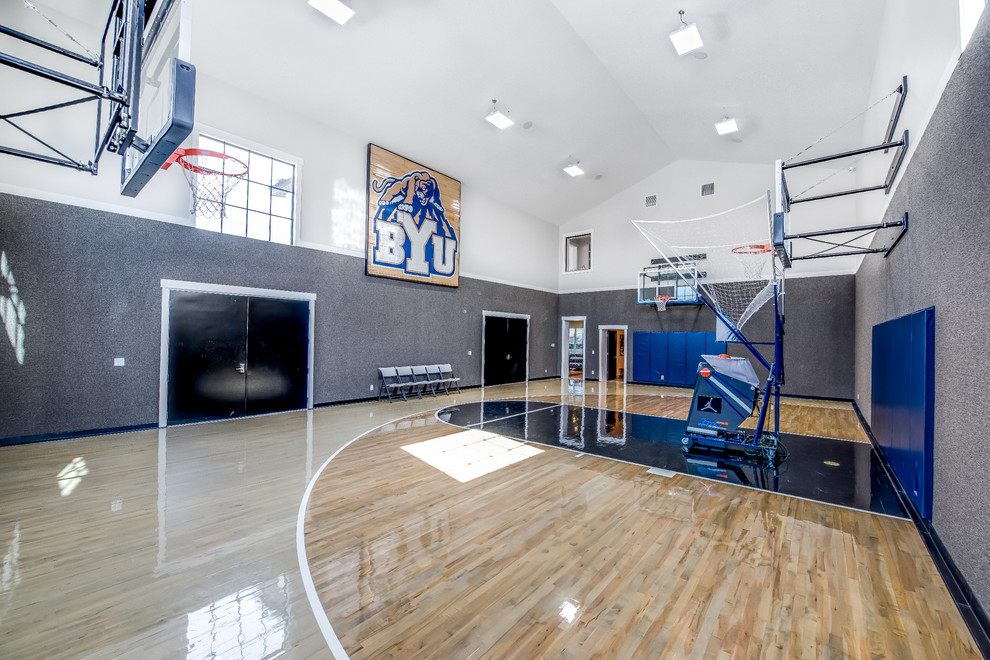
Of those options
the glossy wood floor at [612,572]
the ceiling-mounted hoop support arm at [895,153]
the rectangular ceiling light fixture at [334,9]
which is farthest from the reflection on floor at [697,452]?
the rectangular ceiling light fixture at [334,9]

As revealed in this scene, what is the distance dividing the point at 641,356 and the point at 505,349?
167 inches

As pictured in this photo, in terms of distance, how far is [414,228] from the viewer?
961 centimetres

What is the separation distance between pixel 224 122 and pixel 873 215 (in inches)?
412

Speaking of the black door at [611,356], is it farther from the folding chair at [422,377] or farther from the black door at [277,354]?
the black door at [277,354]

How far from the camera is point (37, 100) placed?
5203 mm

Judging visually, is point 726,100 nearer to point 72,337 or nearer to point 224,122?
point 224,122

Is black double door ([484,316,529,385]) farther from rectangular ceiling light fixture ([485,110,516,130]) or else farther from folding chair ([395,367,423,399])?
rectangular ceiling light fixture ([485,110,516,130])

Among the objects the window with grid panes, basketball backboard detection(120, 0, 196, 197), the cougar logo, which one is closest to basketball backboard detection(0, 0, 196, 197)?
basketball backboard detection(120, 0, 196, 197)

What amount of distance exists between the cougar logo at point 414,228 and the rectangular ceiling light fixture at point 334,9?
10.9 ft

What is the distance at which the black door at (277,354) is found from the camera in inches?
282

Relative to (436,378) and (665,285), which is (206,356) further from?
(665,285)

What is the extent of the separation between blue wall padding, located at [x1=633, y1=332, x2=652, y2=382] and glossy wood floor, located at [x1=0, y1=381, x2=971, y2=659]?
8.98 metres

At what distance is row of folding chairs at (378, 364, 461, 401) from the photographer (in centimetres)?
908

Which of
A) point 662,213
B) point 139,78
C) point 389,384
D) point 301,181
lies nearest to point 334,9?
point 301,181
